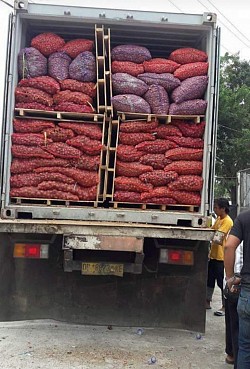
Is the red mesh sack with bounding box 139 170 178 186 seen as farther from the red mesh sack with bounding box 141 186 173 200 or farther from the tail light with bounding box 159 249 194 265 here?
the tail light with bounding box 159 249 194 265

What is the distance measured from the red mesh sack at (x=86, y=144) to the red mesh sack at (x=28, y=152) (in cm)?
29

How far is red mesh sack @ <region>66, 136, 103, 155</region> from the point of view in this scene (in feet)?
17.4

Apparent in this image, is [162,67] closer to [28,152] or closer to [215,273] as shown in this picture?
[28,152]

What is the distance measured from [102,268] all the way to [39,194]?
41.4 inches

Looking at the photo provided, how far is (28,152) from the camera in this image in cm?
520

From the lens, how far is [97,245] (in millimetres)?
4699

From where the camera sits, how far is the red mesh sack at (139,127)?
5387 millimetres

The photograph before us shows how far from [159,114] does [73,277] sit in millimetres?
2165

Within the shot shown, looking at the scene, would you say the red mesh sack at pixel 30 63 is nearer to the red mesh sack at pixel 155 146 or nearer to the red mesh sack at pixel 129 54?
the red mesh sack at pixel 129 54

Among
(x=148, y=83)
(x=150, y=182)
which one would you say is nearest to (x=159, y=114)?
(x=148, y=83)

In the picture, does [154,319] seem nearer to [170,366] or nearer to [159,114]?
[170,366]

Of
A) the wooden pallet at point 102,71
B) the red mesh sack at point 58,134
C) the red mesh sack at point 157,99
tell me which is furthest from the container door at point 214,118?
the red mesh sack at point 58,134

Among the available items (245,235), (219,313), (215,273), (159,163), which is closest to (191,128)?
(159,163)

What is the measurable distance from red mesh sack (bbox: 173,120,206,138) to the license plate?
1661 millimetres
